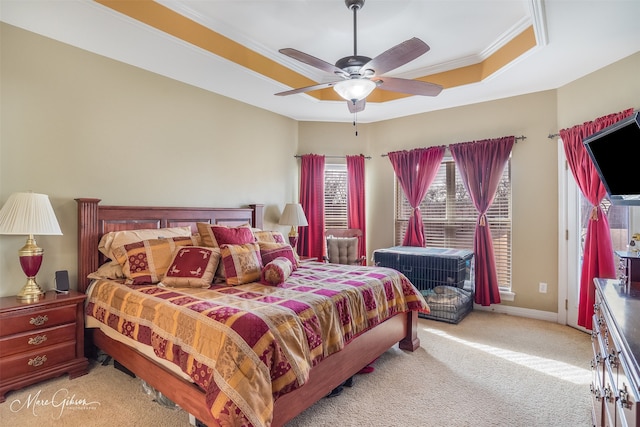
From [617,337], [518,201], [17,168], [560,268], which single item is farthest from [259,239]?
[560,268]

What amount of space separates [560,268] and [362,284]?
8.93ft

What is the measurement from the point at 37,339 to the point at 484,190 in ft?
15.4

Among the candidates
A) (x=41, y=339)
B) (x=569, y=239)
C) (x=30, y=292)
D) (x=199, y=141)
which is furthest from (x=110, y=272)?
(x=569, y=239)

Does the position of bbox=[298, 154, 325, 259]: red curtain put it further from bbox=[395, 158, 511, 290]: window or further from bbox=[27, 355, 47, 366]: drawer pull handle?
bbox=[27, 355, 47, 366]: drawer pull handle

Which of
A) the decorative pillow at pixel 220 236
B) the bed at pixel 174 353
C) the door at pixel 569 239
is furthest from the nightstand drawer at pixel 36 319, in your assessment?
the door at pixel 569 239

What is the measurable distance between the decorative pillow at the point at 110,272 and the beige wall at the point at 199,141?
0.26 metres

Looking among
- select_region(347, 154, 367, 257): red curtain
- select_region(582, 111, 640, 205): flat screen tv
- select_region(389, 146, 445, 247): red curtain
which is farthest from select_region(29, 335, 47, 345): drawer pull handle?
select_region(389, 146, 445, 247): red curtain

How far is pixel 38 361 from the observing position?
2.31 m

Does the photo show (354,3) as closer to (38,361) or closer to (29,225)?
(29,225)

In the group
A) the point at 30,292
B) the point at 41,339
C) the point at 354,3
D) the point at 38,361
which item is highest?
the point at 354,3

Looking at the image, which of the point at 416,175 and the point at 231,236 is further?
the point at 416,175

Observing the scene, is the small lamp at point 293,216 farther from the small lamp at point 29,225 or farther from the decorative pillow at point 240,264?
the small lamp at point 29,225

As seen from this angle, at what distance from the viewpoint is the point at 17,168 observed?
8.20 ft

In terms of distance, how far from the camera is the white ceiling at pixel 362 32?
2383mm
